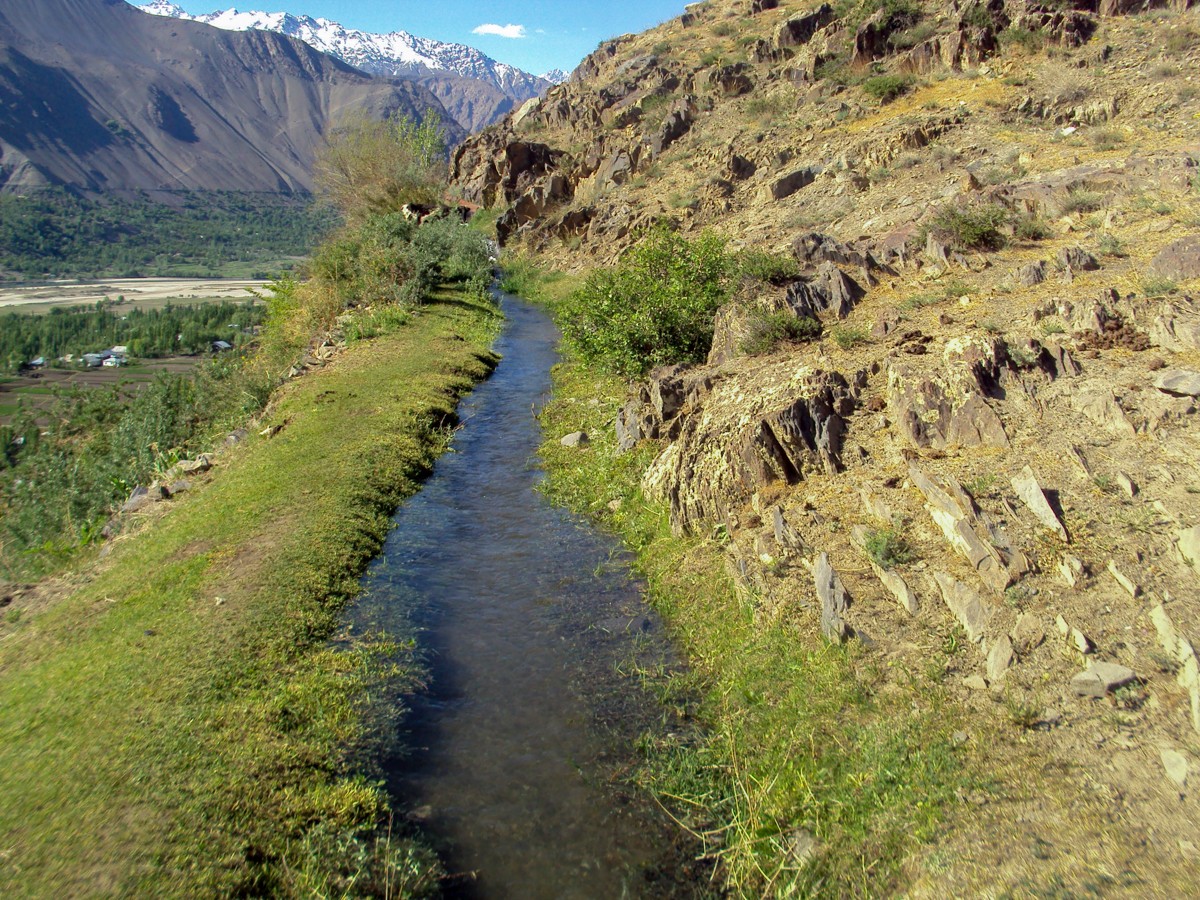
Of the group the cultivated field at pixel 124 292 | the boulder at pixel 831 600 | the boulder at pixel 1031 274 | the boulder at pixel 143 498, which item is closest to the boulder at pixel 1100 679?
the boulder at pixel 831 600

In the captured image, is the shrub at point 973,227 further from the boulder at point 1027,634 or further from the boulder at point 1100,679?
the boulder at point 1100,679

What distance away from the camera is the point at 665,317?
1472 centimetres

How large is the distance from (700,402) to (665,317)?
378 centimetres

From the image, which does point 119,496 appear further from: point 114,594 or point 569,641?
point 569,641

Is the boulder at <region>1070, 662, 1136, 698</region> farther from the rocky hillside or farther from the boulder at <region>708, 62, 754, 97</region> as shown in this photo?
the boulder at <region>708, 62, 754, 97</region>

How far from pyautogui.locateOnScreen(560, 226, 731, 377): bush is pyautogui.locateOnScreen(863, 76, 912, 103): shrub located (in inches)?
708

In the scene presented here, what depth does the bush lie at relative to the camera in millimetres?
14531

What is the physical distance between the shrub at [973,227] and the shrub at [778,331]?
366 cm

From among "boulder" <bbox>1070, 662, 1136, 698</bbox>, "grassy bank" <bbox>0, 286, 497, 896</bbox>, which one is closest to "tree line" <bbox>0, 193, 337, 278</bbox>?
"grassy bank" <bbox>0, 286, 497, 896</bbox>

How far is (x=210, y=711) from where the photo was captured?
6250 millimetres

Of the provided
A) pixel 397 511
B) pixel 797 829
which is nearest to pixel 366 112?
pixel 397 511

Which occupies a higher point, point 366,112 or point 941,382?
point 366,112

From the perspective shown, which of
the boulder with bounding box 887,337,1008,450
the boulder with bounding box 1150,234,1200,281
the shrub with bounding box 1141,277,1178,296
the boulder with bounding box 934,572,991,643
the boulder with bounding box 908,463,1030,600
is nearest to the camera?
the boulder with bounding box 934,572,991,643

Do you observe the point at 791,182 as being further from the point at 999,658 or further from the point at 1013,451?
the point at 999,658
